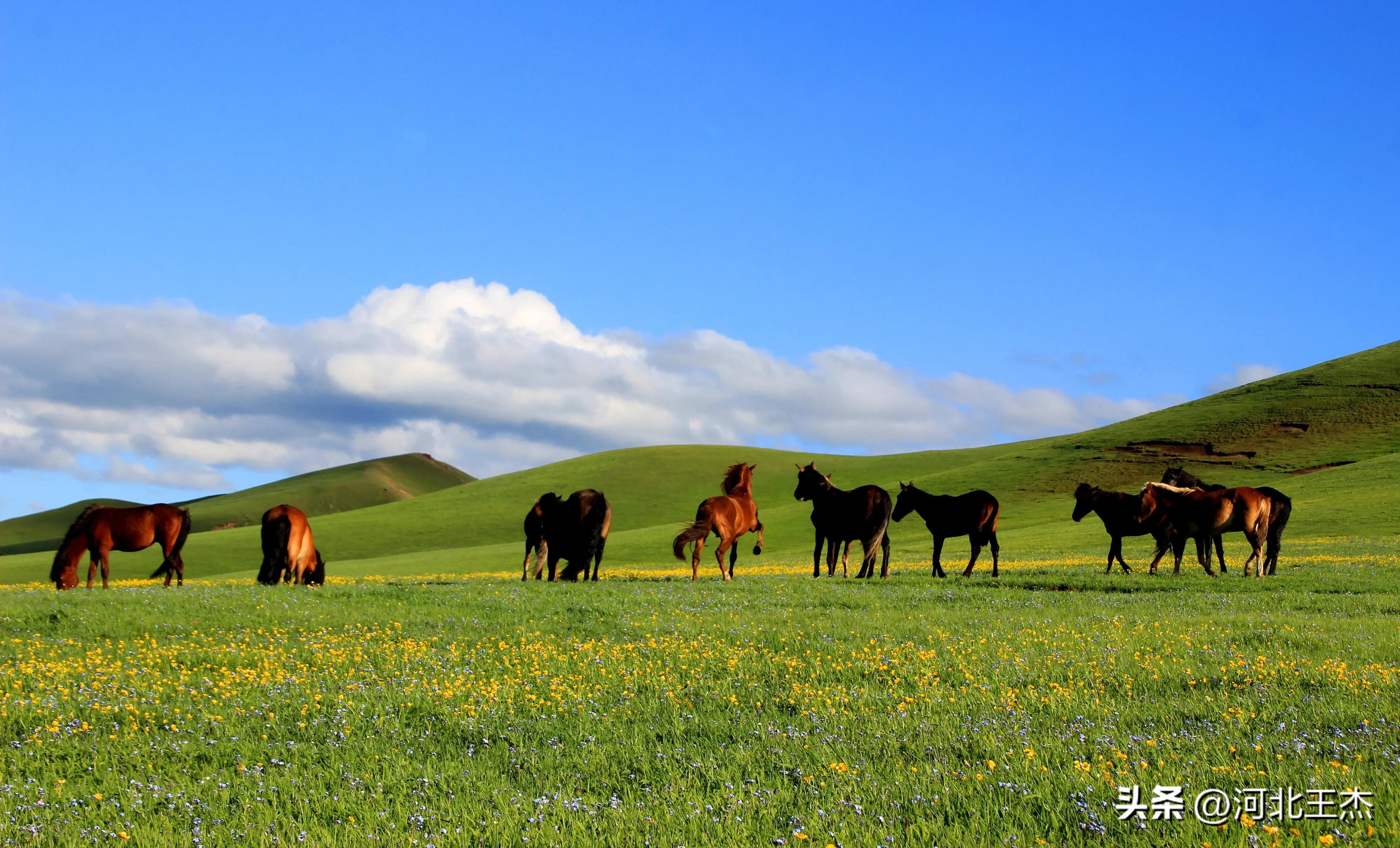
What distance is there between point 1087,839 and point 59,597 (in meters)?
19.7

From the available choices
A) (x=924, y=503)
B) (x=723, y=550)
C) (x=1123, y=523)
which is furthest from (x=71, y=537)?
(x=1123, y=523)

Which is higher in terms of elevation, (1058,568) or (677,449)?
(677,449)

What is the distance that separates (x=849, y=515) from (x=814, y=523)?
1.06m

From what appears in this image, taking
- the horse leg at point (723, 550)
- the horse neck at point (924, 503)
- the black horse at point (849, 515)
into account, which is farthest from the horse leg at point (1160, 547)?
the horse leg at point (723, 550)

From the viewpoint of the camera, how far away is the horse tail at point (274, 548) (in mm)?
22375

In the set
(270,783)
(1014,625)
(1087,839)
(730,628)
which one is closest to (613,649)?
(730,628)

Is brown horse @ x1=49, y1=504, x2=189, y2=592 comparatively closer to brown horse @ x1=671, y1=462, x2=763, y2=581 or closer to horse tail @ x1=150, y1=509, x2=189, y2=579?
horse tail @ x1=150, y1=509, x2=189, y2=579

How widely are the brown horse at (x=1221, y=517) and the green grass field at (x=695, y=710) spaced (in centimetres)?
152

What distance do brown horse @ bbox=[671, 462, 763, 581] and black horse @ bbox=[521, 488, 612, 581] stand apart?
2073 millimetres

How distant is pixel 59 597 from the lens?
58.4 ft

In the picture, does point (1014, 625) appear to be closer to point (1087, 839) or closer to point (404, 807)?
point (1087, 839)

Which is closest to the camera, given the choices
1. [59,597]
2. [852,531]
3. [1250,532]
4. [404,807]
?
[404,807]

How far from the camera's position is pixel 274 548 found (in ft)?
73.6

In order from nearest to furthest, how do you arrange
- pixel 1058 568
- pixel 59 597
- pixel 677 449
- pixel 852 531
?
pixel 59 597
pixel 852 531
pixel 1058 568
pixel 677 449
